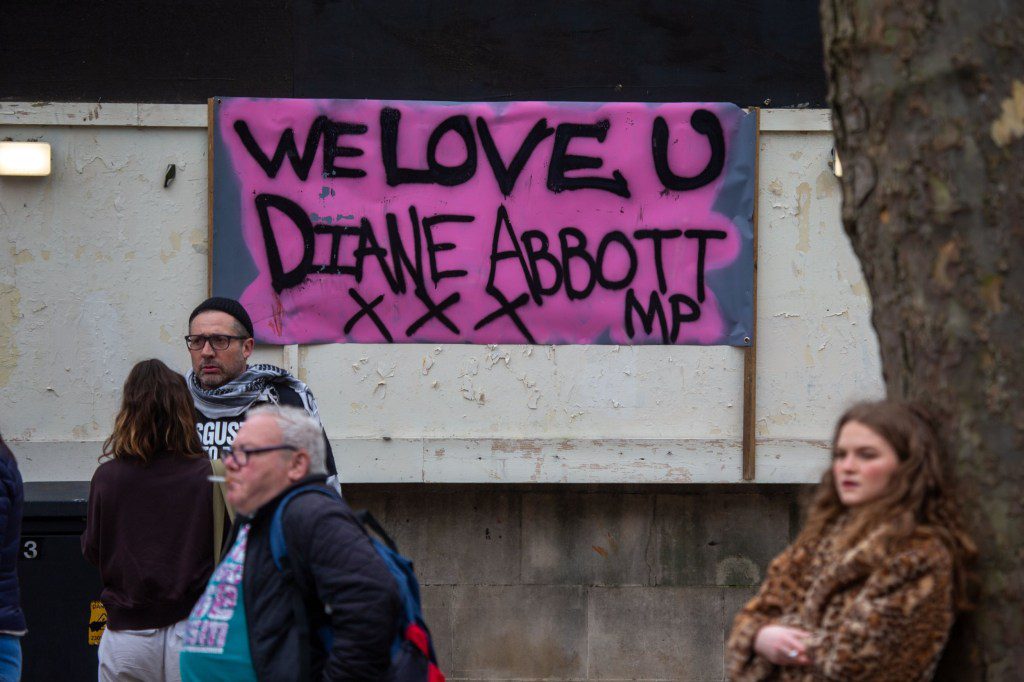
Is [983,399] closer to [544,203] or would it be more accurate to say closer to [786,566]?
[786,566]

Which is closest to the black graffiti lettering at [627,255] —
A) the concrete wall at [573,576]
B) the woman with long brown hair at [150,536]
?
the concrete wall at [573,576]

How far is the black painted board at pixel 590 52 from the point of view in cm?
662

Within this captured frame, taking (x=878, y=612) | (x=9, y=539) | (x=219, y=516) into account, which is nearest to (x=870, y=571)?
(x=878, y=612)

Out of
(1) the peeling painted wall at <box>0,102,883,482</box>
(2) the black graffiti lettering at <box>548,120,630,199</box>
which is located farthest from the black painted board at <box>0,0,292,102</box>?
(2) the black graffiti lettering at <box>548,120,630,199</box>

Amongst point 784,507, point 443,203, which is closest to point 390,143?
point 443,203

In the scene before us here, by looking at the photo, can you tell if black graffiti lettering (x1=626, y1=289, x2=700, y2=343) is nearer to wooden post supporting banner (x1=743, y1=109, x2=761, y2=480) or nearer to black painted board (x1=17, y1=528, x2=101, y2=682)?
wooden post supporting banner (x1=743, y1=109, x2=761, y2=480)

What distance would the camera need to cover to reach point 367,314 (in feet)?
21.6

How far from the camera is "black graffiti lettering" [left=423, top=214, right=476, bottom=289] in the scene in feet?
21.6

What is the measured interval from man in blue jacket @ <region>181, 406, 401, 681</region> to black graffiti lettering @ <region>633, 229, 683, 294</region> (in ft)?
11.7

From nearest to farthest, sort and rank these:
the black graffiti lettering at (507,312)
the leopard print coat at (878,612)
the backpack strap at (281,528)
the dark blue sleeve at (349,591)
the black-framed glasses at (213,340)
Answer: the leopard print coat at (878,612) → the dark blue sleeve at (349,591) → the backpack strap at (281,528) → the black-framed glasses at (213,340) → the black graffiti lettering at (507,312)

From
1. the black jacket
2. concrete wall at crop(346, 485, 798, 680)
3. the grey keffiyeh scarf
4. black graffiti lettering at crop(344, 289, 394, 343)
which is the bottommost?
concrete wall at crop(346, 485, 798, 680)

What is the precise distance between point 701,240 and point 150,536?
352cm

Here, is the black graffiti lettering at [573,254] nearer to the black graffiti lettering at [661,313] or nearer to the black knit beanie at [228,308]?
the black graffiti lettering at [661,313]

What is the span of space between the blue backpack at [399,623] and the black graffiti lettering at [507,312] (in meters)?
3.43
